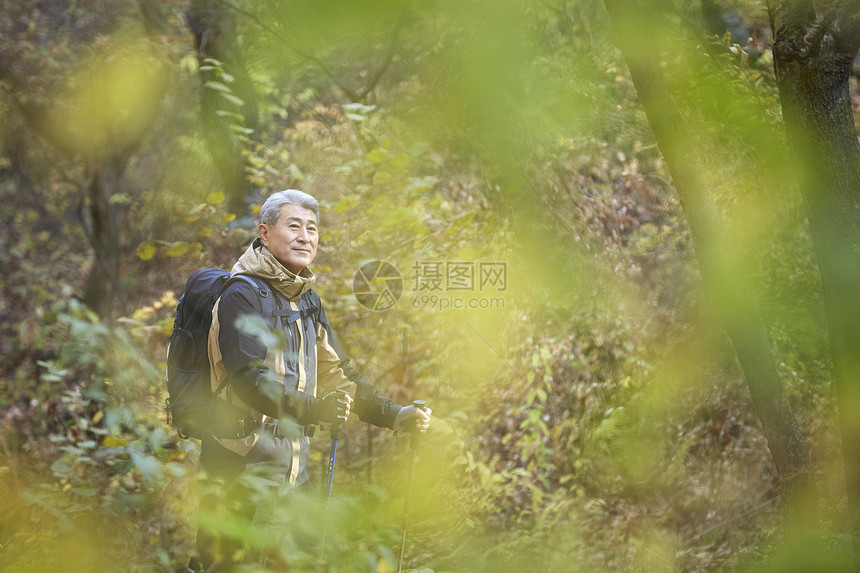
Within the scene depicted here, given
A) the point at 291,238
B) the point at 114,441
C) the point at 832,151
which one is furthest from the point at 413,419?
the point at 832,151

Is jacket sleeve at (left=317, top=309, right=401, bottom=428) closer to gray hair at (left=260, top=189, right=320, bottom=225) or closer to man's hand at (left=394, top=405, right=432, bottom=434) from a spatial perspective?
man's hand at (left=394, top=405, right=432, bottom=434)

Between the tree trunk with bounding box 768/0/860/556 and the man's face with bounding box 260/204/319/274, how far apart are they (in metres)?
2.26

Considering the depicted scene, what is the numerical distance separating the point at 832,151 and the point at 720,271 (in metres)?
0.83

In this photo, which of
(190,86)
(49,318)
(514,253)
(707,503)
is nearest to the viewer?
(49,318)

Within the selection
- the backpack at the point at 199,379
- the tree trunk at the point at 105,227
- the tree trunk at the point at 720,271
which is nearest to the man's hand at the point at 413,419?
the backpack at the point at 199,379

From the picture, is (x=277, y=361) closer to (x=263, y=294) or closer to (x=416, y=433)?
(x=263, y=294)

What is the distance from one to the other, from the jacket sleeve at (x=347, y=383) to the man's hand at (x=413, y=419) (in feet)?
0.14

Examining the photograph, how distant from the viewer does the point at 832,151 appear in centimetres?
335

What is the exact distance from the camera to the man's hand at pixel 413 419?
3.44 metres

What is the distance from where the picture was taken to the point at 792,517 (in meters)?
4.21

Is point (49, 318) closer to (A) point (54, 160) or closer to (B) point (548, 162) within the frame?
(B) point (548, 162)

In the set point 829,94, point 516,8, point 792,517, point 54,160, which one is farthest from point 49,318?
point 54,160

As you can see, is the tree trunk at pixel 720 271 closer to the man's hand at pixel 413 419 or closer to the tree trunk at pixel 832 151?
the tree trunk at pixel 832 151

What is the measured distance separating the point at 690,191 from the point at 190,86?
811 centimetres
